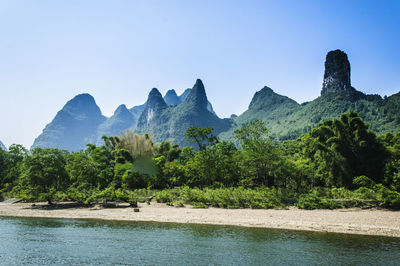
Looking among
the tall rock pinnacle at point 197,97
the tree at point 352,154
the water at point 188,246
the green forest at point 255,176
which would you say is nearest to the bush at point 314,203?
the green forest at point 255,176

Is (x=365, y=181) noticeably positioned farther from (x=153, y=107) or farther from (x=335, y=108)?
(x=153, y=107)

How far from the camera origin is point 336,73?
11244 centimetres

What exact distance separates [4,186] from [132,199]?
62.8ft

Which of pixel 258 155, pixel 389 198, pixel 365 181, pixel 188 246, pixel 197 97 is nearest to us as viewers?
pixel 188 246

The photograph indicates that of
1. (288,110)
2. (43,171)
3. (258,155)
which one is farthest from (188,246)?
(288,110)

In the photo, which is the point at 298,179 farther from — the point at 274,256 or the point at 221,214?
the point at 274,256

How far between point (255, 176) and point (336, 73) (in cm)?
10599

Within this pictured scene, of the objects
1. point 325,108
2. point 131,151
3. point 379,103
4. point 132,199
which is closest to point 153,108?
point 325,108

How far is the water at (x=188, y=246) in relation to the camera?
10.1 m

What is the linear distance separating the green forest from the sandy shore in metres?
1.06

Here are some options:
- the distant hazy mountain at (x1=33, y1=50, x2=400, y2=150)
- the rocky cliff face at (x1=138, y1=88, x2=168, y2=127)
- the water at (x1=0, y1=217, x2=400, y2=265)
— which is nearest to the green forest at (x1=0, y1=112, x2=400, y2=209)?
the water at (x1=0, y1=217, x2=400, y2=265)

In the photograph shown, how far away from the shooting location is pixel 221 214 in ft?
57.3

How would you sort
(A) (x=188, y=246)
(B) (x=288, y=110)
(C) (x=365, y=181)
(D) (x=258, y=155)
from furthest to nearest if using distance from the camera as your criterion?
(B) (x=288, y=110)
(D) (x=258, y=155)
(C) (x=365, y=181)
(A) (x=188, y=246)

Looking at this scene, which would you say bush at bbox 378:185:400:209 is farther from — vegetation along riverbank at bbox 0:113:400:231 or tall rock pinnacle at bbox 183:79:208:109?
tall rock pinnacle at bbox 183:79:208:109
